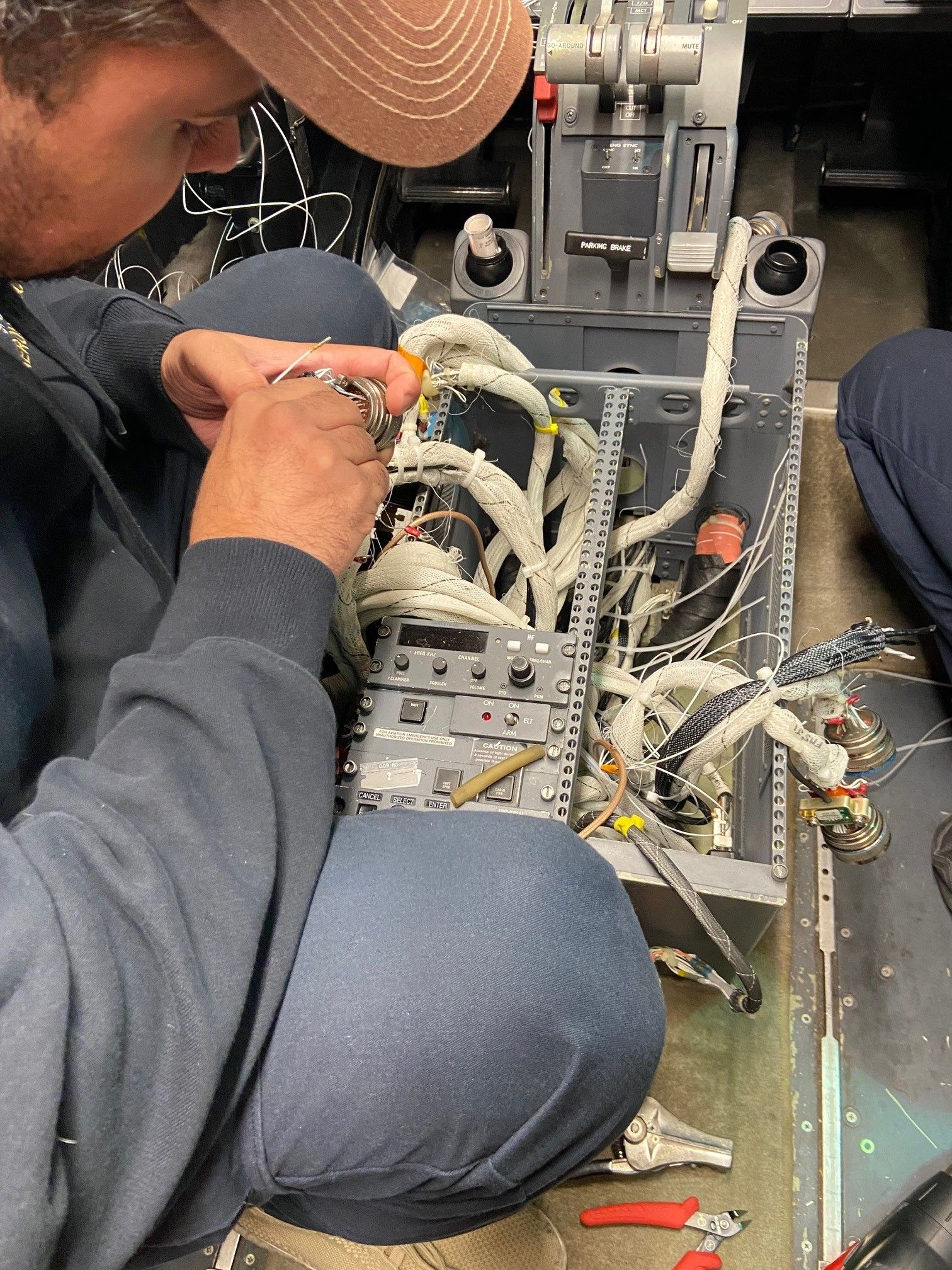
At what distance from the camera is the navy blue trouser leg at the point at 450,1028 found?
25.1 inches

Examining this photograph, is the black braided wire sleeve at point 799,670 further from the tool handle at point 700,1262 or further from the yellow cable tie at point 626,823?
the tool handle at point 700,1262

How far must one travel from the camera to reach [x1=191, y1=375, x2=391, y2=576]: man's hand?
703 millimetres

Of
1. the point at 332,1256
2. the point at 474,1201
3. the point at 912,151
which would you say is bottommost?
the point at 332,1256

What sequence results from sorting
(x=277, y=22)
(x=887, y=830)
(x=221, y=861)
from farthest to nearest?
(x=887, y=830)
(x=221, y=861)
(x=277, y=22)

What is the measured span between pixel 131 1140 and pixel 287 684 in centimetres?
32

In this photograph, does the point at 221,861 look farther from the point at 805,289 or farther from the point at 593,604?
the point at 805,289

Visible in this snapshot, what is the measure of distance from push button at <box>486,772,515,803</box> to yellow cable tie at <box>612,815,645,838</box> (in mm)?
115

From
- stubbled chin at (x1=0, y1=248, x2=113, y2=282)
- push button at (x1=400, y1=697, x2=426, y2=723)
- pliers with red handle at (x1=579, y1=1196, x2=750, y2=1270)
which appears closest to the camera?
stubbled chin at (x1=0, y1=248, x2=113, y2=282)

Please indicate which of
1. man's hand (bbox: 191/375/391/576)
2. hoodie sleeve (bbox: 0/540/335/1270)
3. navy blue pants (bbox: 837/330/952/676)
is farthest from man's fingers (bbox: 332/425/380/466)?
navy blue pants (bbox: 837/330/952/676)

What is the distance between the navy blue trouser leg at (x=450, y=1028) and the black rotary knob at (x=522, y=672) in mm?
194

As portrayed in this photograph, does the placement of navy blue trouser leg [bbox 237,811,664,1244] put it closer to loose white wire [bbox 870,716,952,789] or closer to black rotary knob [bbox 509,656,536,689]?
black rotary knob [bbox 509,656,536,689]

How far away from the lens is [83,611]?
0.86 meters

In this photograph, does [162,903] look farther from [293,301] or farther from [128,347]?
[293,301]

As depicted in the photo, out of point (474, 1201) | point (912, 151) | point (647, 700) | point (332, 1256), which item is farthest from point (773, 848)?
point (912, 151)
